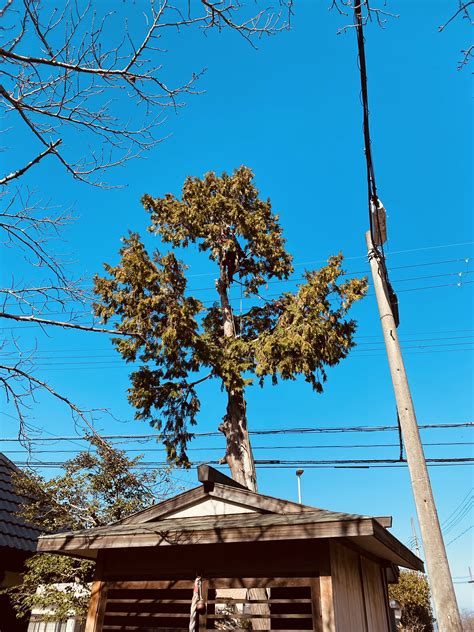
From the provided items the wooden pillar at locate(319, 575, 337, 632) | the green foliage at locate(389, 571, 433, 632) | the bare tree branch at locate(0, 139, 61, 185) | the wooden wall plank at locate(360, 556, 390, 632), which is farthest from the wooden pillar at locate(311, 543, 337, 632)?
the green foliage at locate(389, 571, 433, 632)

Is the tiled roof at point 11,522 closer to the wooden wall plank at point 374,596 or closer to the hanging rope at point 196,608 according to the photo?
the hanging rope at point 196,608

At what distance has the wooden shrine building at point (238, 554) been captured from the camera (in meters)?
5.61

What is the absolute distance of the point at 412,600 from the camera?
19734 millimetres

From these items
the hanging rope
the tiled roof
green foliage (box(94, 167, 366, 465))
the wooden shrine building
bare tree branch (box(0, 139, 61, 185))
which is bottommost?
→ the hanging rope

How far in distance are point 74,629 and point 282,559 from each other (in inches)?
430

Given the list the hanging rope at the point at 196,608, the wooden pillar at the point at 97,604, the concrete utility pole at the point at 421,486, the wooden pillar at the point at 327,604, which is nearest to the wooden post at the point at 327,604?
the wooden pillar at the point at 327,604

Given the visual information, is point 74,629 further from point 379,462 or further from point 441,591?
point 441,591

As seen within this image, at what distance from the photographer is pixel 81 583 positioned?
9.10 metres

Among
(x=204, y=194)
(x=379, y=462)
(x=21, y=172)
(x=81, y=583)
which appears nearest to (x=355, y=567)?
(x=81, y=583)

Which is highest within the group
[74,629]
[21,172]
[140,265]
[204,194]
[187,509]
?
[204,194]

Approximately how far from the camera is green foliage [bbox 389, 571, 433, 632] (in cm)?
1973

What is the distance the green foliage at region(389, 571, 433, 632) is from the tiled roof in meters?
16.9

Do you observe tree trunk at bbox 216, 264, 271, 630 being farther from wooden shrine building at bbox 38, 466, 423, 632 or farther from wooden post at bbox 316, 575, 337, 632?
wooden post at bbox 316, 575, 337, 632

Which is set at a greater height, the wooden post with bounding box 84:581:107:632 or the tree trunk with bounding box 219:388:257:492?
the tree trunk with bounding box 219:388:257:492
